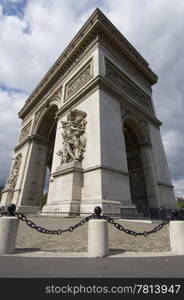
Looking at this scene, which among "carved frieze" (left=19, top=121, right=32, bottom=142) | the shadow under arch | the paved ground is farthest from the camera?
"carved frieze" (left=19, top=121, right=32, bottom=142)

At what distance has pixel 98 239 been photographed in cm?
323

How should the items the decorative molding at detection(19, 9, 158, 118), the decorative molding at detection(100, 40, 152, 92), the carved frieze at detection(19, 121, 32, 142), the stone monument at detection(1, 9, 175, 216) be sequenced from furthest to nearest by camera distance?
the carved frieze at detection(19, 121, 32, 142) → the decorative molding at detection(100, 40, 152, 92) → the decorative molding at detection(19, 9, 158, 118) → the stone monument at detection(1, 9, 175, 216)

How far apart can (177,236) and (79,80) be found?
575 inches

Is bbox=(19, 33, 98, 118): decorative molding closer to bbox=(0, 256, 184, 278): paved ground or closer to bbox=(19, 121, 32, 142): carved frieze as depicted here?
bbox=(19, 121, 32, 142): carved frieze

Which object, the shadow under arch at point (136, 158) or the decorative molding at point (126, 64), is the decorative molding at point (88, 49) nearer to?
the decorative molding at point (126, 64)

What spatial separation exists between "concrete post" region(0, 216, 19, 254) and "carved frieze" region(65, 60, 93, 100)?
12.6m

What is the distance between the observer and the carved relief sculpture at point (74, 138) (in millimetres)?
11367

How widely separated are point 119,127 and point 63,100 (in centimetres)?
689

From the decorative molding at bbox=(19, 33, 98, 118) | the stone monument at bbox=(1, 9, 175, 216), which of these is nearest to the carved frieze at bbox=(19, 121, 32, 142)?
the stone monument at bbox=(1, 9, 175, 216)

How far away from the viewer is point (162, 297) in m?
1.81

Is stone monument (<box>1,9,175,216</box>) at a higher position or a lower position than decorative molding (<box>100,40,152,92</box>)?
lower

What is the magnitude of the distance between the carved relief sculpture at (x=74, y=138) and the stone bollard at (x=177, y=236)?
26.0 feet

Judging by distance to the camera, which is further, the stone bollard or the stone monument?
the stone monument

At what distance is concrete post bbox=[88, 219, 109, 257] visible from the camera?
3.12 metres
